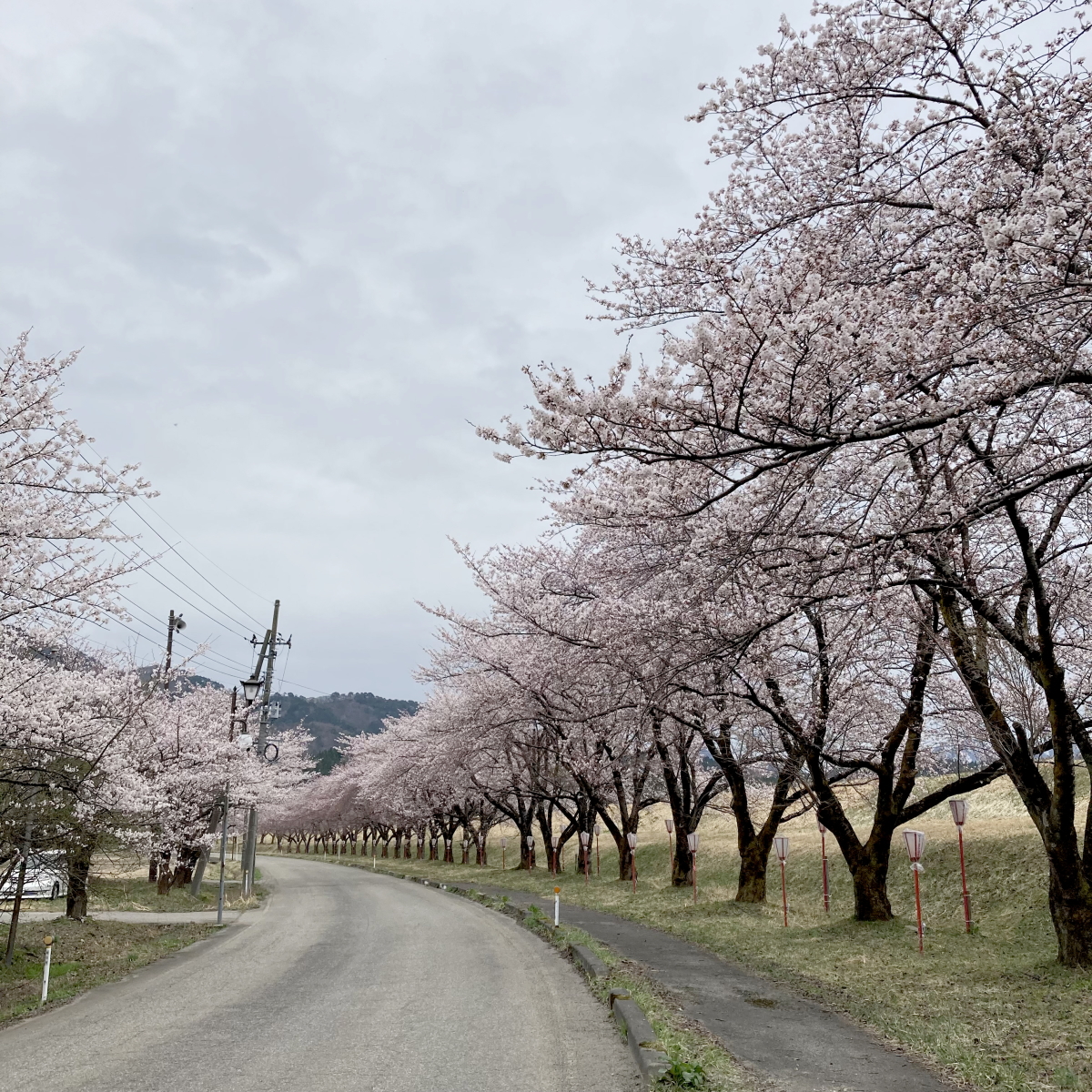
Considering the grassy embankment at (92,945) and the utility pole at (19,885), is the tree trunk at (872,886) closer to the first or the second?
the grassy embankment at (92,945)

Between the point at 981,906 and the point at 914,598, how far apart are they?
781 centimetres

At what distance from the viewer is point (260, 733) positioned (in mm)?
27500

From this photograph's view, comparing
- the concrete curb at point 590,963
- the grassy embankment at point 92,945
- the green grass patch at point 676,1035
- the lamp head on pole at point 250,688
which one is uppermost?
the lamp head on pole at point 250,688

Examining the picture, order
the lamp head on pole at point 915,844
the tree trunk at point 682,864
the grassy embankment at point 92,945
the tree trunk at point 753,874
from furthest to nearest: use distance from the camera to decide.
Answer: the tree trunk at point 682,864
the tree trunk at point 753,874
the lamp head on pole at point 915,844
the grassy embankment at point 92,945

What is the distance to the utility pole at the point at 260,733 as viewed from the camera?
25.5m

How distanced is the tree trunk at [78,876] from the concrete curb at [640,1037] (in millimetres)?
8679

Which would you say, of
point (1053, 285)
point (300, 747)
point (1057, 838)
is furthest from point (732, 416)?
point (300, 747)

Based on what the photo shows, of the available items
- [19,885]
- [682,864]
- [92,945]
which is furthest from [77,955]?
[682,864]

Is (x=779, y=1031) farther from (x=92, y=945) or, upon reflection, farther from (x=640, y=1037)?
(x=92, y=945)

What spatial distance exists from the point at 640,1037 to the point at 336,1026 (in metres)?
2.98

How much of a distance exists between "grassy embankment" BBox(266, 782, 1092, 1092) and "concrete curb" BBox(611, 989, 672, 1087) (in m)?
2.11

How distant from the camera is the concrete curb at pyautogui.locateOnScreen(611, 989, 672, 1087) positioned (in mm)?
5816

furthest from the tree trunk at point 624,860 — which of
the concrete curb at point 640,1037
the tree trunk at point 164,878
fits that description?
the concrete curb at point 640,1037

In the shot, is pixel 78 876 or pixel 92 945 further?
pixel 78 876
